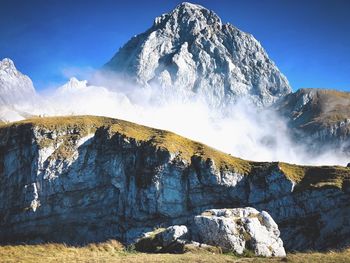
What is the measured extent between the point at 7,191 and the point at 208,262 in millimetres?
128875

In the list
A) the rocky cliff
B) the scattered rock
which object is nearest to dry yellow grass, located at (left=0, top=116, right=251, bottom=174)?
the rocky cliff

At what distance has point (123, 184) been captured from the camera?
135 m

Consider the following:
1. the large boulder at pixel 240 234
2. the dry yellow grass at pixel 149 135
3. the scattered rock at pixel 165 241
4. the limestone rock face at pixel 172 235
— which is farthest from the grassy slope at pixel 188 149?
the scattered rock at pixel 165 241

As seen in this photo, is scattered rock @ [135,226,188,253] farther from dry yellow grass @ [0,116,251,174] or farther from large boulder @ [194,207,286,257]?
dry yellow grass @ [0,116,251,174]

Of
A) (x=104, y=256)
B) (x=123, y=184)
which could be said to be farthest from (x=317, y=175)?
(x=104, y=256)

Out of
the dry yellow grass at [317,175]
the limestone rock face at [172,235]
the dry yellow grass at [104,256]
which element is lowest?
the dry yellow grass at [104,256]

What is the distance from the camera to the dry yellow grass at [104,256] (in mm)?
26703

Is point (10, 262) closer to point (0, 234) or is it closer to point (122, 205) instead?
point (122, 205)

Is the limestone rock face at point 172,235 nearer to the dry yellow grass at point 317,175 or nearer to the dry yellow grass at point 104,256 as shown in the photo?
the dry yellow grass at point 104,256

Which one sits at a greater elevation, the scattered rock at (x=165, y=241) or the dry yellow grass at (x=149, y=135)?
the dry yellow grass at (x=149, y=135)

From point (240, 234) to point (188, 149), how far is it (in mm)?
101915

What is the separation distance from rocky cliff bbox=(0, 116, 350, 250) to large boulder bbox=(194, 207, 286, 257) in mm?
76618

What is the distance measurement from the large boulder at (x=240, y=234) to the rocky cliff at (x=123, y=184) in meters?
76.6

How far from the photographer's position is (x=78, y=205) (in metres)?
136
